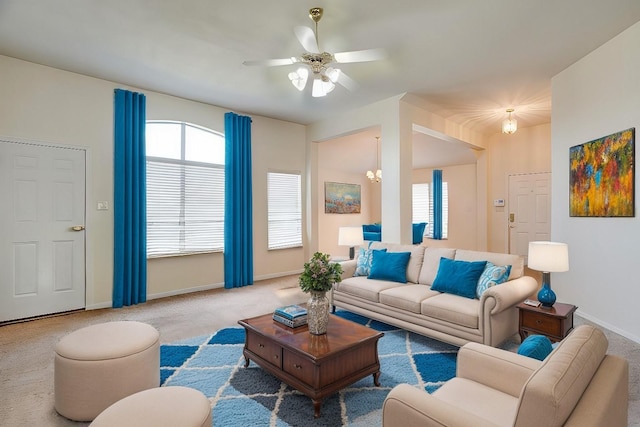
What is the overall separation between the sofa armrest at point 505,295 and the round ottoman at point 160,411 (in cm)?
218

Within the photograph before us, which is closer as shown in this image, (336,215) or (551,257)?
(551,257)

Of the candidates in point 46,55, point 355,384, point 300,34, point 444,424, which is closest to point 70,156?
point 46,55

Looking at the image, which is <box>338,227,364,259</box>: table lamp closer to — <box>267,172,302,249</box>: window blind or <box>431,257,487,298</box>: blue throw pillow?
<box>267,172,302,249</box>: window blind

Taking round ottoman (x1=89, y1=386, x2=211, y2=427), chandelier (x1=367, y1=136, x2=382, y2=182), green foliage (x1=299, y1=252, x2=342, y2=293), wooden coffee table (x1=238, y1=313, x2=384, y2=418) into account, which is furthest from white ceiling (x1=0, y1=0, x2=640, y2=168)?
round ottoman (x1=89, y1=386, x2=211, y2=427)

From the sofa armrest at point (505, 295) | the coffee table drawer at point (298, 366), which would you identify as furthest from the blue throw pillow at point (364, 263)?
the coffee table drawer at point (298, 366)

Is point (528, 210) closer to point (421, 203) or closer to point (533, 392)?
point (421, 203)

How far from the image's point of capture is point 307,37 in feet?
8.55

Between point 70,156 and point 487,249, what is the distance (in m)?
7.77

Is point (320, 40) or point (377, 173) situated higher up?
point (320, 40)

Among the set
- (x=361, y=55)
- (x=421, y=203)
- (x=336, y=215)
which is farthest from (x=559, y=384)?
(x=421, y=203)

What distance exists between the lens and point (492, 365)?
1.60m

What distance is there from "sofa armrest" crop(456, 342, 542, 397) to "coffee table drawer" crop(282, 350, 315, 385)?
34.4 inches

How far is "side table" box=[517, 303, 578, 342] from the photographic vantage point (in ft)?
8.42

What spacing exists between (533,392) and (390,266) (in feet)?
9.35
